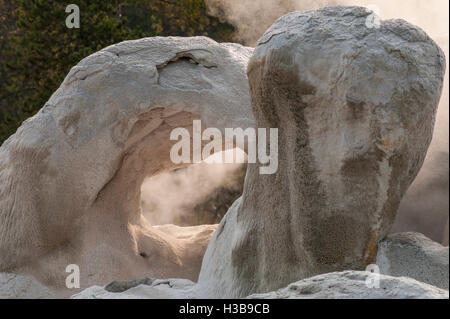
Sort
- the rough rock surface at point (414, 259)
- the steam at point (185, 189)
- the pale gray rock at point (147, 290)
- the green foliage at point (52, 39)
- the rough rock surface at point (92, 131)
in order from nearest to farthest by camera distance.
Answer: the rough rock surface at point (414, 259), the pale gray rock at point (147, 290), the rough rock surface at point (92, 131), the green foliage at point (52, 39), the steam at point (185, 189)

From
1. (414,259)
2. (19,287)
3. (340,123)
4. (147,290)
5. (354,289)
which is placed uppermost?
(340,123)

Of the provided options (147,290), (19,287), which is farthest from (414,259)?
(19,287)

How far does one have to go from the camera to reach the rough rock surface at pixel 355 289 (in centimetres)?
161

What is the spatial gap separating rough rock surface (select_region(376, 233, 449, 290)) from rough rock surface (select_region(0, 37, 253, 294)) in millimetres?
1941

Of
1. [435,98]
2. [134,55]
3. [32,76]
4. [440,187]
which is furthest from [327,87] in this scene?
[32,76]

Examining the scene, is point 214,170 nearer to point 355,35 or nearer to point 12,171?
point 12,171

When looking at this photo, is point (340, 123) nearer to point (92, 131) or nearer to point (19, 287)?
point (92, 131)

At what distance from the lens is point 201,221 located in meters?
10.1

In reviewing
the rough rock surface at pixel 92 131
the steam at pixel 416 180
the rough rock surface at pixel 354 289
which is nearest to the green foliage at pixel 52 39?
the steam at pixel 416 180

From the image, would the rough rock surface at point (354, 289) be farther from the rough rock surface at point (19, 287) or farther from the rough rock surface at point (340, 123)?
the rough rock surface at point (19, 287)

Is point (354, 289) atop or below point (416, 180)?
atop

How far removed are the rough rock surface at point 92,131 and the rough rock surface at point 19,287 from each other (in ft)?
0.19

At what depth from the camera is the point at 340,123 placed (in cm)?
231

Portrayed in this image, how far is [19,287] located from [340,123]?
255 cm
